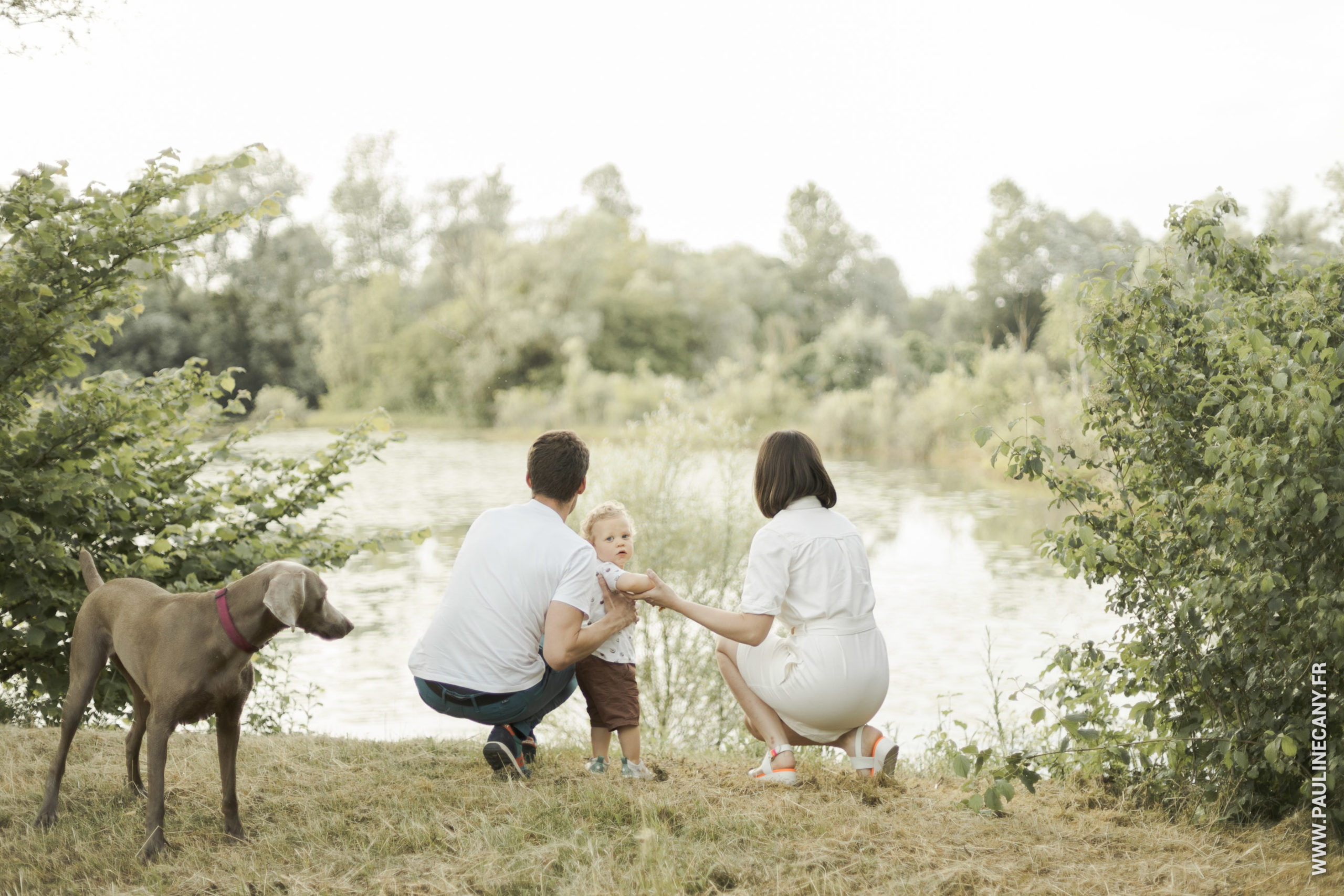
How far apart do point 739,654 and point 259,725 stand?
4.08 metres

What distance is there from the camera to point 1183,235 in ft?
12.2

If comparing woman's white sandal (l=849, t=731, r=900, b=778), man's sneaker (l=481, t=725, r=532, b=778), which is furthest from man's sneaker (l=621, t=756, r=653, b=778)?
woman's white sandal (l=849, t=731, r=900, b=778)

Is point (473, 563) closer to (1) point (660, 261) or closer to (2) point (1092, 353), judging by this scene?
(2) point (1092, 353)

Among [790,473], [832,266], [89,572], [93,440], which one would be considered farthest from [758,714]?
[832,266]

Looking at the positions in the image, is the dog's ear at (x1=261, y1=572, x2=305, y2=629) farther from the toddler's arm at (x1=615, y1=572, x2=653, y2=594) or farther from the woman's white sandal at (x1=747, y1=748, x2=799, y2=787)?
the woman's white sandal at (x1=747, y1=748, x2=799, y2=787)

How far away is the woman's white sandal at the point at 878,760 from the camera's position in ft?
12.3

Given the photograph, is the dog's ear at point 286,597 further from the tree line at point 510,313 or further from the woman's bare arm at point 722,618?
the tree line at point 510,313

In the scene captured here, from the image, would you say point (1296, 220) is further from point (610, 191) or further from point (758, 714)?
point (610, 191)

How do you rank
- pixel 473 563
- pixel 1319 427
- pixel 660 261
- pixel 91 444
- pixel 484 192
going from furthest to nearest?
pixel 660 261 → pixel 484 192 → pixel 91 444 → pixel 473 563 → pixel 1319 427

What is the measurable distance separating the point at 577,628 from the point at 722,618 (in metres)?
0.50

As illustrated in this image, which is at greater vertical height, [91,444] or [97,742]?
[91,444]

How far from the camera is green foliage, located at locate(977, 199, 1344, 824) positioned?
9.50 feet

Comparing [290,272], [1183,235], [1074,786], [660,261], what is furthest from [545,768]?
[660,261]

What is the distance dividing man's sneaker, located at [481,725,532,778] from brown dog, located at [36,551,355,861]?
30.5 inches
